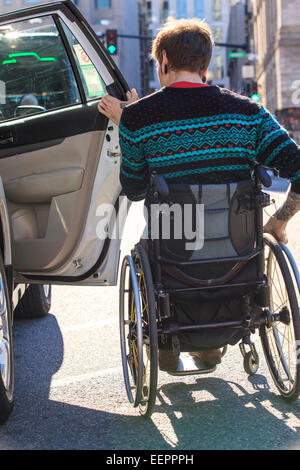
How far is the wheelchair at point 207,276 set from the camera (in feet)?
11.3

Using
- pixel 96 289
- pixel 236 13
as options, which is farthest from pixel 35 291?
pixel 236 13

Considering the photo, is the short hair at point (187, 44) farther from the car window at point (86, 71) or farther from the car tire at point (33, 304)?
the car tire at point (33, 304)

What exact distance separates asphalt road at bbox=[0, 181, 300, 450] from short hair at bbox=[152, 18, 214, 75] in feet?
5.05

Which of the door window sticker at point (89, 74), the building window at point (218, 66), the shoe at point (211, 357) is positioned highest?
the door window sticker at point (89, 74)

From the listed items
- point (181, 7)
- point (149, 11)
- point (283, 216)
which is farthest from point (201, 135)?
point (149, 11)

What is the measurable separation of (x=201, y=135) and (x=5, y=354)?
1.34m

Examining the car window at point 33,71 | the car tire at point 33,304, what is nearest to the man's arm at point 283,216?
the car window at point 33,71

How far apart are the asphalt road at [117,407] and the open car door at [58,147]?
1.77 ft

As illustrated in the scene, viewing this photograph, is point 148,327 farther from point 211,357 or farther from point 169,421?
point 211,357

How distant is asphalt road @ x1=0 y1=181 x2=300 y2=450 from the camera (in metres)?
3.36

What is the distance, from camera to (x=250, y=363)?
4.20 metres

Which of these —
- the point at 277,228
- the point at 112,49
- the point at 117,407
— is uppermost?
the point at 277,228

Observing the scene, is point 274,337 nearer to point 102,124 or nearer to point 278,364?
point 278,364

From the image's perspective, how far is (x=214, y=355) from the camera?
3.95 m
